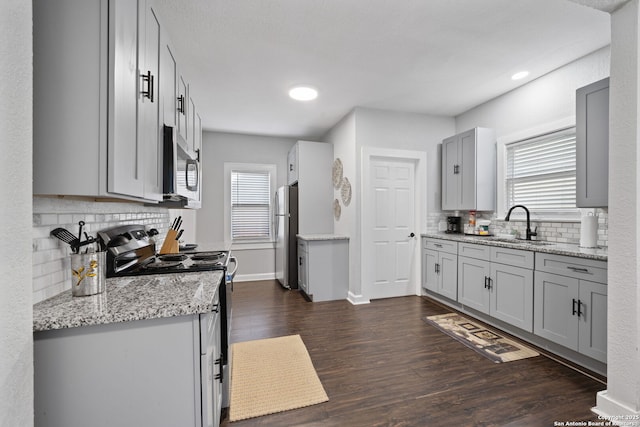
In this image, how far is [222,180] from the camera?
494 centimetres

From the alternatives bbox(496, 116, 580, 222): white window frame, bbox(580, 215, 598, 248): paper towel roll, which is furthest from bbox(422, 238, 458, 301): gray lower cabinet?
bbox(580, 215, 598, 248): paper towel roll

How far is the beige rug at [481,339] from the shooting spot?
2.34 m

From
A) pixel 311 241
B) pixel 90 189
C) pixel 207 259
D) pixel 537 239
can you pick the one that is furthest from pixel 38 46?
pixel 537 239

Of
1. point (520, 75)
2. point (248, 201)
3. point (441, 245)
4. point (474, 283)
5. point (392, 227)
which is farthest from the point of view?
point (248, 201)

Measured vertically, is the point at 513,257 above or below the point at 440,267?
above

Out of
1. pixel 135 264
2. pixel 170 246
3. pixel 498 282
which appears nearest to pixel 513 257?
pixel 498 282

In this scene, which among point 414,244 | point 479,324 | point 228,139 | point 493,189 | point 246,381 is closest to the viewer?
point 246,381

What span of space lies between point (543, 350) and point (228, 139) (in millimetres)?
5123

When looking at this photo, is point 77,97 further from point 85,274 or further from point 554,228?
point 554,228

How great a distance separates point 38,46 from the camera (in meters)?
0.94

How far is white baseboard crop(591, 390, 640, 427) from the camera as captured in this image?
1521 millimetres

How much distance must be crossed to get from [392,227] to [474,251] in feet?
3.71

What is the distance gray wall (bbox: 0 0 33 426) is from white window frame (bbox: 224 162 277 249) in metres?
4.17

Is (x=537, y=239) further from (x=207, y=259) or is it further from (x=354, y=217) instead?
(x=207, y=259)
